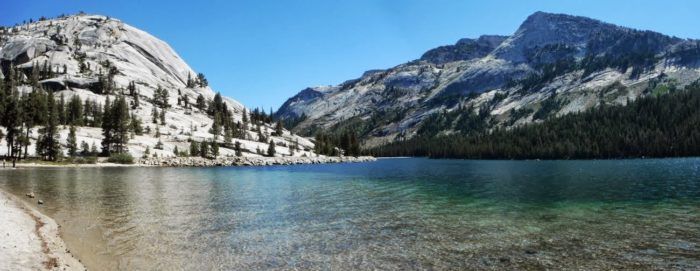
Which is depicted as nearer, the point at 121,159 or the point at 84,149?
the point at 121,159

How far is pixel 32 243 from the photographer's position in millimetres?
24016

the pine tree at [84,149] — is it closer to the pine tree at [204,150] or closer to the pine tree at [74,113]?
the pine tree at [74,113]

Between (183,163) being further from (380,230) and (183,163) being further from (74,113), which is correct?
(380,230)

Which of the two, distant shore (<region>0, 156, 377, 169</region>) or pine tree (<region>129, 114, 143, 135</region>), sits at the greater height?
pine tree (<region>129, 114, 143, 135</region>)

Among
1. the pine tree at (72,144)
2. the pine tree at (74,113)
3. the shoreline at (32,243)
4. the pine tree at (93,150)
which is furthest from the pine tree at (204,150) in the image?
the shoreline at (32,243)

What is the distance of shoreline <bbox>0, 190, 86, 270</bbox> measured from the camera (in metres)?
20.0

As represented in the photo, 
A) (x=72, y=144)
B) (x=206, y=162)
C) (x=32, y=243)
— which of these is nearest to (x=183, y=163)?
(x=206, y=162)

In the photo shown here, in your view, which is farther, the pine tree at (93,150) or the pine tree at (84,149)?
the pine tree at (93,150)

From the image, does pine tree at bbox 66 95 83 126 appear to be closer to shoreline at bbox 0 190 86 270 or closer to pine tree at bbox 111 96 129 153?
pine tree at bbox 111 96 129 153

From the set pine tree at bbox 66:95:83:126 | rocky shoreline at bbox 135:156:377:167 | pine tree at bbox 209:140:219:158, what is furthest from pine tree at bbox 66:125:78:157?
pine tree at bbox 209:140:219:158

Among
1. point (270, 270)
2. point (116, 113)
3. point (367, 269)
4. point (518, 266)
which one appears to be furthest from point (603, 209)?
point (116, 113)

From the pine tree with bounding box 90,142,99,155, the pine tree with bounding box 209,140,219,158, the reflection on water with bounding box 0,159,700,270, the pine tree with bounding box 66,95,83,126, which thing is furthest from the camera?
the pine tree with bounding box 66,95,83,126

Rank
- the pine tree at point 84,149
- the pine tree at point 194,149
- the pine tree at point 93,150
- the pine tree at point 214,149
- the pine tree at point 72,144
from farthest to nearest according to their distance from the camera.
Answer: the pine tree at point 214,149, the pine tree at point 194,149, the pine tree at point 93,150, the pine tree at point 84,149, the pine tree at point 72,144

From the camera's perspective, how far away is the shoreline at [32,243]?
2000cm
